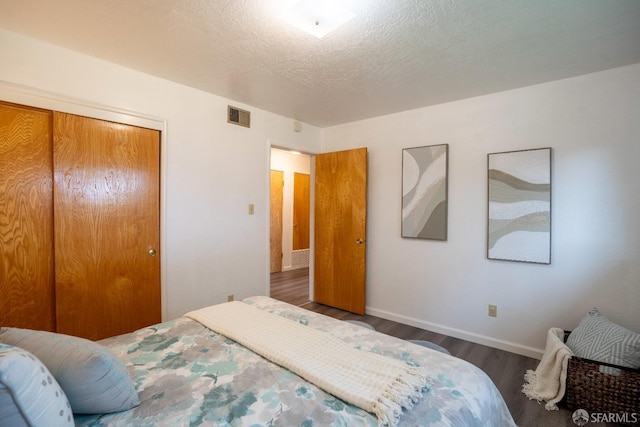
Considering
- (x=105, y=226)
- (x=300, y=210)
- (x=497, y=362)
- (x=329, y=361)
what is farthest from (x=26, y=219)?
(x=300, y=210)

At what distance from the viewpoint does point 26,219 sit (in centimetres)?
199

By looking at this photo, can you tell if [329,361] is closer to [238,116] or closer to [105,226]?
[105,226]

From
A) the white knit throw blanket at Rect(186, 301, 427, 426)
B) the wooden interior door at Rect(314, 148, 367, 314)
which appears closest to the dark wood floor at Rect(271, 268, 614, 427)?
the wooden interior door at Rect(314, 148, 367, 314)

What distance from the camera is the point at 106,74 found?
2.29 metres

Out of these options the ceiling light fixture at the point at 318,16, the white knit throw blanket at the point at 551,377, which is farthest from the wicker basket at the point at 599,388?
the ceiling light fixture at the point at 318,16

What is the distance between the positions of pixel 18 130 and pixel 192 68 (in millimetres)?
1249

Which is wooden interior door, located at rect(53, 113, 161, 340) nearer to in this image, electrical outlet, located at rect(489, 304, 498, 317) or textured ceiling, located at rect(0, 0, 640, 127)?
textured ceiling, located at rect(0, 0, 640, 127)

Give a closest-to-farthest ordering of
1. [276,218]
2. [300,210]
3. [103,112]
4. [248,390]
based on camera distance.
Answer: [248,390]
[103,112]
[276,218]
[300,210]

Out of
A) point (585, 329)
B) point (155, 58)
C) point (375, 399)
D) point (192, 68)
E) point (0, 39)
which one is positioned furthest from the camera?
point (192, 68)

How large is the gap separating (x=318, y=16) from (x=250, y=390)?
191cm

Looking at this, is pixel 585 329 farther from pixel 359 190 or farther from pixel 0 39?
pixel 0 39

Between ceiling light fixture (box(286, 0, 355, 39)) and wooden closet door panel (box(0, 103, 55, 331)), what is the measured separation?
193 cm

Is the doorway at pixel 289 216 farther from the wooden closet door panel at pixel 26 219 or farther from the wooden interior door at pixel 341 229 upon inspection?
the wooden closet door panel at pixel 26 219

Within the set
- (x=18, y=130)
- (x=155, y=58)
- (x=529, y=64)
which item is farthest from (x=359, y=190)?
(x=18, y=130)
